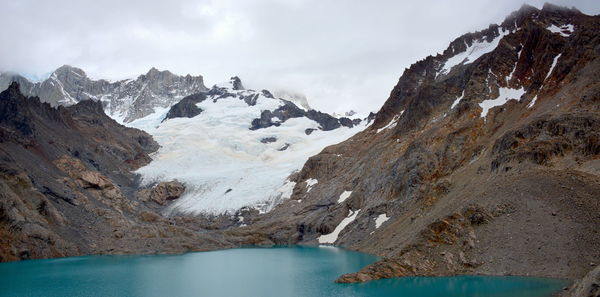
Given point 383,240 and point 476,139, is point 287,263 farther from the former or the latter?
point 476,139

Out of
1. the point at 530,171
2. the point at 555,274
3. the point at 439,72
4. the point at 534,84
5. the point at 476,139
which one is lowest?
the point at 555,274

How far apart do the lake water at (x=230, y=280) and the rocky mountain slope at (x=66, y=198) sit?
15.2 feet

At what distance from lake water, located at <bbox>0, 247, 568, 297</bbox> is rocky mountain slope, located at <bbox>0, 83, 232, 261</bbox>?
15.2ft

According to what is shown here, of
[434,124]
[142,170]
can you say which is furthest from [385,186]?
[142,170]

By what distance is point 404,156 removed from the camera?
78125 mm

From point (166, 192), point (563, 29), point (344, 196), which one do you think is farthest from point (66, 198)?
point (563, 29)

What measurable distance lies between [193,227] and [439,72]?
62796 mm

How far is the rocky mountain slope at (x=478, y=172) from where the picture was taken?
4147 cm

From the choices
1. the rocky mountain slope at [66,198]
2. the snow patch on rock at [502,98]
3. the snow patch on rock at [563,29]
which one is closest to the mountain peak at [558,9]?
the snow patch on rock at [563,29]

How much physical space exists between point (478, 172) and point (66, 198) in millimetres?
59563

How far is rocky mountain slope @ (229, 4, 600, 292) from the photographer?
41.5m

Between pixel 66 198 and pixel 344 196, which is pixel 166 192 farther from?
pixel 344 196

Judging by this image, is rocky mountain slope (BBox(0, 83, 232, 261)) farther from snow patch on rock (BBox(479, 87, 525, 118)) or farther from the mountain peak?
the mountain peak

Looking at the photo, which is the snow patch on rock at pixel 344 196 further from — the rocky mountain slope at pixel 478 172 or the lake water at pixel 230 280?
the lake water at pixel 230 280
